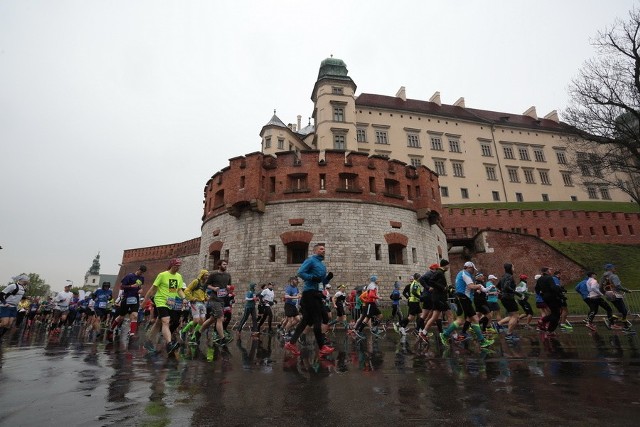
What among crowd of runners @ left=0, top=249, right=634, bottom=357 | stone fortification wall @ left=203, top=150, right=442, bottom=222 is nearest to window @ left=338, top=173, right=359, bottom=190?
stone fortification wall @ left=203, top=150, right=442, bottom=222

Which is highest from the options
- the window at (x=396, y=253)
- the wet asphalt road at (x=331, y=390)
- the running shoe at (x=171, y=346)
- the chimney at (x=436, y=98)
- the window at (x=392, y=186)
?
the chimney at (x=436, y=98)

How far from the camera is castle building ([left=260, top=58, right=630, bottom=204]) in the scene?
44.7 m

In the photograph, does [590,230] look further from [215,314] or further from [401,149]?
[215,314]

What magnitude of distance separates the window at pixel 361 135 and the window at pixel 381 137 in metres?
1.92

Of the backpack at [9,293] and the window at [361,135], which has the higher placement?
the window at [361,135]

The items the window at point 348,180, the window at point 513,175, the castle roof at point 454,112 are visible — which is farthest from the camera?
the window at point 513,175

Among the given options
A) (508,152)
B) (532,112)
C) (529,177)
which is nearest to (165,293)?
(508,152)

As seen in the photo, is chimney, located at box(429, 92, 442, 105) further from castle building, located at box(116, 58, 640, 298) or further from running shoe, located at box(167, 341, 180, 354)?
running shoe, located at box(167, 341, 180, 354)

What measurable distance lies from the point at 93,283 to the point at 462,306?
138 m

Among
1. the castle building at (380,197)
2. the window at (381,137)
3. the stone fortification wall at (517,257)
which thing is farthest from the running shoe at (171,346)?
the window at (381,137)

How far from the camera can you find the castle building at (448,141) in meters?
44.7

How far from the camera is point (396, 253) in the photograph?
1980 cm

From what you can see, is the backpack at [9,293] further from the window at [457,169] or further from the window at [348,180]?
the window at [457,169]

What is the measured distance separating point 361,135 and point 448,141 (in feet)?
47.7
